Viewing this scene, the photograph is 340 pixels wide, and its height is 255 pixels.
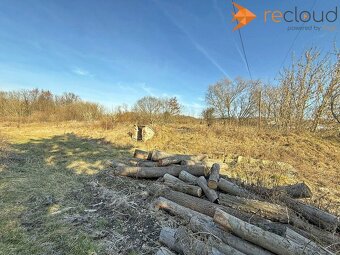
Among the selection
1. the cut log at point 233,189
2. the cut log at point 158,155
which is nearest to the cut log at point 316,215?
the cut log at point 233,189

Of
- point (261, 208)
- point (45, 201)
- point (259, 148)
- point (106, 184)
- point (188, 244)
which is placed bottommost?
point (45, 201)

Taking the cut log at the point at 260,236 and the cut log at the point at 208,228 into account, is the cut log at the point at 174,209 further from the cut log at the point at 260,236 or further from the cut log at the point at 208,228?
the cut log at the point at 260,236

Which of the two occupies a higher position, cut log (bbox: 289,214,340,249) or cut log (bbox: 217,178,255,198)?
cut log (bbox: 217,178,255,198)

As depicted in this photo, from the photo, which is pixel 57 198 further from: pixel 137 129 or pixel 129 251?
pixel 137 129

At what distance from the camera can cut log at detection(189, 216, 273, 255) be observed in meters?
2.60

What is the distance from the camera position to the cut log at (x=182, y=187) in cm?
449

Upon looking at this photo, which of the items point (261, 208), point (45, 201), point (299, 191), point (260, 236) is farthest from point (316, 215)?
point (45, 201)

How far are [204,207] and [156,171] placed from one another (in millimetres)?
2284

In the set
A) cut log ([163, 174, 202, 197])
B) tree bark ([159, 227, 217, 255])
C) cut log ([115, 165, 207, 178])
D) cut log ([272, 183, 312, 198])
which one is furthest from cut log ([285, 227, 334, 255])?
cut log ([115, 165, 207, 178])

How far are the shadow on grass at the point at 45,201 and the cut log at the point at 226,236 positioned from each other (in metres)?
1.45

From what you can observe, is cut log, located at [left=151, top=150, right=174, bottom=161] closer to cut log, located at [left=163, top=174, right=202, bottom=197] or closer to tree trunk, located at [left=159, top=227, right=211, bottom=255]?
cut log, located at [left=163, top=174, right=202, bottom=197]

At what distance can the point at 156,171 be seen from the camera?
5.92 metres

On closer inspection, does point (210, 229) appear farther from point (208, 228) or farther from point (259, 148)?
point (259, 148)

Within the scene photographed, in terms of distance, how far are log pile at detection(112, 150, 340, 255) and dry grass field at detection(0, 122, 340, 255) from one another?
41 centimetres
